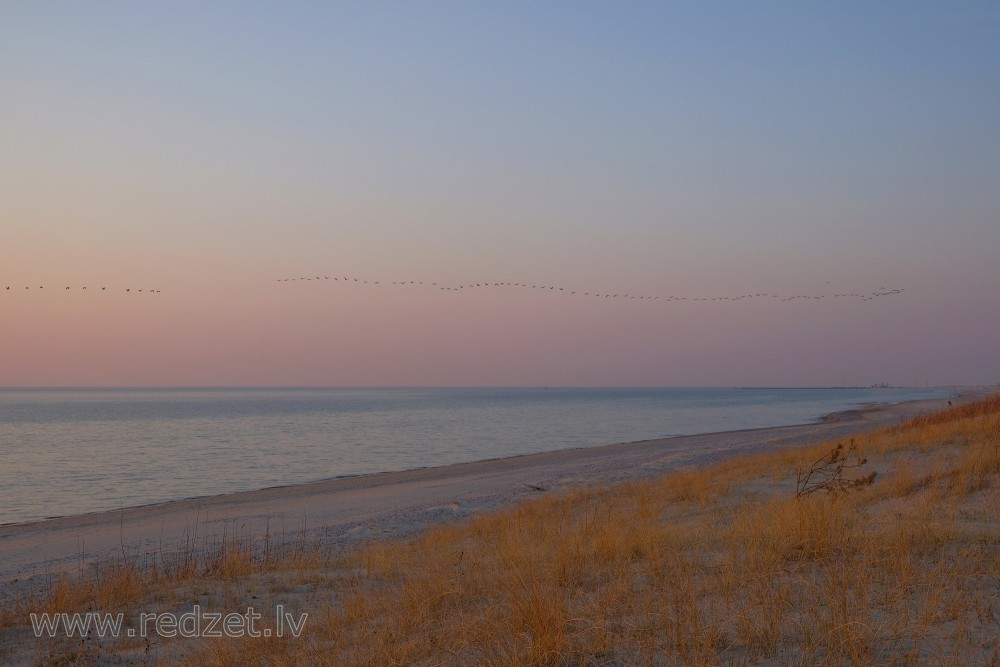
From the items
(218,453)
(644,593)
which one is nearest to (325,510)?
(644,593)

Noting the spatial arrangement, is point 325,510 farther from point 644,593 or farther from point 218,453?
point 218,453

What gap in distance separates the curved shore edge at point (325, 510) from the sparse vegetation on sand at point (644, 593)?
5557mm

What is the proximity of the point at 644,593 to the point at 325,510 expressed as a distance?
54.4 feet

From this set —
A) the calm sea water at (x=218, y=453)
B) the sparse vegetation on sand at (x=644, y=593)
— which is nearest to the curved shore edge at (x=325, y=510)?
the calm sea water at (x=218, y=453)

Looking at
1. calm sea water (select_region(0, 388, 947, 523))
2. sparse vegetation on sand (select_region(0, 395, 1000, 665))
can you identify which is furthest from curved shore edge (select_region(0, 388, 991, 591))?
sparse vegetation on sand (select_region(0, 395, 1000, 665))

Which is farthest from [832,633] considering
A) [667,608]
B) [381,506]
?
[381,506]

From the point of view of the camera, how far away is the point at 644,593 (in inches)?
255

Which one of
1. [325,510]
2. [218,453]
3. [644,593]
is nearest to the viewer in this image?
[644,593]

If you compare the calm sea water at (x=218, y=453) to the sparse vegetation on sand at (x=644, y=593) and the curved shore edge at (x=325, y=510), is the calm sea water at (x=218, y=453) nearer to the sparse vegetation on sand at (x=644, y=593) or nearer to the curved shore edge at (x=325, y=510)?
the curved shore edge at (x=325, y=510)

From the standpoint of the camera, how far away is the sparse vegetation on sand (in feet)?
16.4

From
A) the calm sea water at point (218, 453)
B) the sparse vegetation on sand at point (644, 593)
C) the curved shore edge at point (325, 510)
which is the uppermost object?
the sparse vegetation on sand at point (644, 593)

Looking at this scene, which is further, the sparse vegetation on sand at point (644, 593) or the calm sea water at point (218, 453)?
the calm sea water at point (218, 453)

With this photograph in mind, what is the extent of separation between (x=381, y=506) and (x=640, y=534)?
1454cm

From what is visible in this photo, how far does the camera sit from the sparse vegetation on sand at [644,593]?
5.01m
